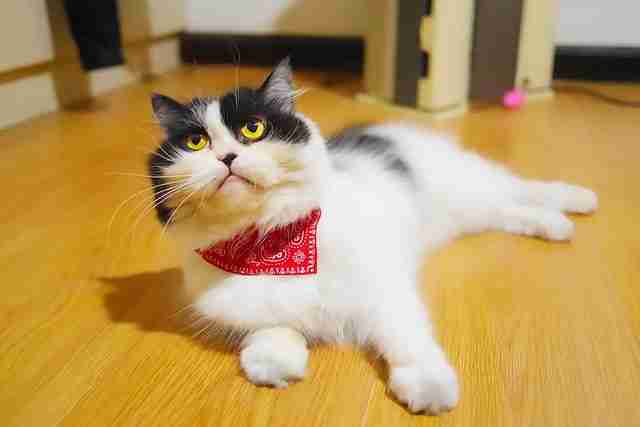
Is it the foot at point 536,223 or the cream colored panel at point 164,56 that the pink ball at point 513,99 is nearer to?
the foot at point 536,223

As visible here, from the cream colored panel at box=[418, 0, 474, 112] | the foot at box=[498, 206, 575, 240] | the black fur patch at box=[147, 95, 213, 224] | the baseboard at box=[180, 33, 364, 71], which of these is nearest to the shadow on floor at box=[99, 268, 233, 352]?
the black fur patch at box=[147, 95, 213, 224]

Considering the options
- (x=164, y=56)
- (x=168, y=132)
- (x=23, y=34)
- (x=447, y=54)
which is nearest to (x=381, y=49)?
(x=447, y=54)

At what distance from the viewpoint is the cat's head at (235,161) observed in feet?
2.51

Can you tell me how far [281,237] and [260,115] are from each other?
0.20 m

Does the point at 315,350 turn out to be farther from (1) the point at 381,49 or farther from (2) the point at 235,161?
(1) the point at 381,49

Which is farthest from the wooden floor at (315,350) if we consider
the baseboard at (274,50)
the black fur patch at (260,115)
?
the baseboard at (274,50)

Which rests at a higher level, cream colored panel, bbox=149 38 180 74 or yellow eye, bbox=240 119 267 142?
yellow eye, bbox=240 119 267 142

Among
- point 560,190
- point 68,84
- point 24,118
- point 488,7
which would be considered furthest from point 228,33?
point 560,190

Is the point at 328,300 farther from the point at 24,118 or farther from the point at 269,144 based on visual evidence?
the point at 24,118

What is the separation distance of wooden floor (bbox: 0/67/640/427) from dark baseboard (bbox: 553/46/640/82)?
4.11 feet

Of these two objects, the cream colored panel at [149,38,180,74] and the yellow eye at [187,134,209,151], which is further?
the cream colored panel at [149,38,180,74]

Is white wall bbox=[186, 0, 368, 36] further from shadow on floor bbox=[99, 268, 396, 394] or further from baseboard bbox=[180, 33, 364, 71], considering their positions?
shadow on floor bbox=[99, 268, 396, 394]

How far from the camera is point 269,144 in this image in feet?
2.59

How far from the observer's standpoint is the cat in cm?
78
